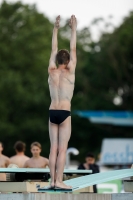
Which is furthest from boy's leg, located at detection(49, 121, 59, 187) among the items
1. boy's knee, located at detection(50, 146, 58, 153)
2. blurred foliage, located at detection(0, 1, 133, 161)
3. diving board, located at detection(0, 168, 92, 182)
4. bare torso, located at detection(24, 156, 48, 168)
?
blurred foliage, located at detection(0, 1, 133, 161)

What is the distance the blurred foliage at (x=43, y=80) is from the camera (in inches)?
2571

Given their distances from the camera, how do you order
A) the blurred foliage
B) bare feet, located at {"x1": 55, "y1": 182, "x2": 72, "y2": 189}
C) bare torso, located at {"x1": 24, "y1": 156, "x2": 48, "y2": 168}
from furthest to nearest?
1. the blurred foliage
2. bare torso, located at {"x1": 24, "y1": 156, "x2": 48, "y2": 168}
3. bare feet, located at {"x1": 55, "y1": 182, "x2": 72, "y2": 189}

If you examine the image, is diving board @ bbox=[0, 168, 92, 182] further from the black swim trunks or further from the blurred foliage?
the blurred foliage

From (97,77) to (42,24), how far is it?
50.9 feet

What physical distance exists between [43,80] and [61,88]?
5838 cm

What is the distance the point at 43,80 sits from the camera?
70.9 meters

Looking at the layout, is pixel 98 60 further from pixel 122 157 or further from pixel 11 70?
pixel 122 157

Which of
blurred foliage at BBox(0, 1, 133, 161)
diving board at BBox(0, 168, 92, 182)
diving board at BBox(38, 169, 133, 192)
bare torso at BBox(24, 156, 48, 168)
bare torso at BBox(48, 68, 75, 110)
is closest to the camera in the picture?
diving board at BBox(38, 169, 133, 192)

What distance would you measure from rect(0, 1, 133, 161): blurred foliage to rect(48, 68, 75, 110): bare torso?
50.6m

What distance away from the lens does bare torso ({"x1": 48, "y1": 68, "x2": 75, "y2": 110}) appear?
12602 millimetres

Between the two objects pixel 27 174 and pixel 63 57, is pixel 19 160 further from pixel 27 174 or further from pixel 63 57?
pixel 63 57

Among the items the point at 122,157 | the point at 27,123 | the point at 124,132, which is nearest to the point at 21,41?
the point at 27,123

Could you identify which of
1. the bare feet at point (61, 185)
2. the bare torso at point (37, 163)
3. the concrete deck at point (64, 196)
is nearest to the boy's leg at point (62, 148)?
the bare feet at point (61, 185)

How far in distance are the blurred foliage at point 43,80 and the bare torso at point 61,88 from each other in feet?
166
